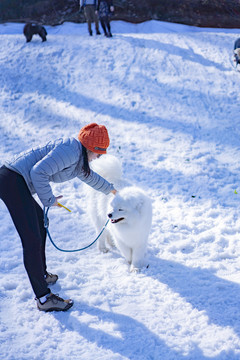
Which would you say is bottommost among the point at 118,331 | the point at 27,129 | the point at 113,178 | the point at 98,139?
the point at 27,129

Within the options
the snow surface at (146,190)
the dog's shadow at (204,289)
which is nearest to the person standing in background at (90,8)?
the snow surface at (146,190)

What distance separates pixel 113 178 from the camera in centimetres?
355

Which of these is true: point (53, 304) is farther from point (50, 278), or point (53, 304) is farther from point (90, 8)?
point (90, 8)

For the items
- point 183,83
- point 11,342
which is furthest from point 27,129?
point 11,342

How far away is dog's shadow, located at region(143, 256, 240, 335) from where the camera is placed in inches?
104

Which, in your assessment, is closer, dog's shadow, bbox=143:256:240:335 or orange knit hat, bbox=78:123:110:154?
orange knit hat, bbox=78:123:110:154

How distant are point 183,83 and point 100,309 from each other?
6.85 m

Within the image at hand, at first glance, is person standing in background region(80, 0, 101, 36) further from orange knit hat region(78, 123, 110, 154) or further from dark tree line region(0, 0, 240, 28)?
orange knit hat region(78, 123, 110, 154)

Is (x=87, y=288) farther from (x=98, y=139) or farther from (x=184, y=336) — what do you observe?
(x=98, y=139)

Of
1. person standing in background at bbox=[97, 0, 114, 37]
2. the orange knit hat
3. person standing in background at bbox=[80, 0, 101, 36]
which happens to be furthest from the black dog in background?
the orange knit hat

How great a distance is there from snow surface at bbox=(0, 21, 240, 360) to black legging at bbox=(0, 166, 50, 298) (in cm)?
46

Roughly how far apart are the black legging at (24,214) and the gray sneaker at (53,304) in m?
0.18

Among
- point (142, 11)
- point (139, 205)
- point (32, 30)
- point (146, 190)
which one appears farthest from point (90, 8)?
point (139, 205)

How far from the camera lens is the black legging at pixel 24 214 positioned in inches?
95.2
